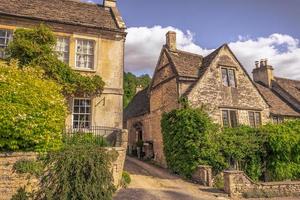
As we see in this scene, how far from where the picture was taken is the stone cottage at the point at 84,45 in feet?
49.3

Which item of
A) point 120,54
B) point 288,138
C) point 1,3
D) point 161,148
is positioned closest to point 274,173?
point 288,138

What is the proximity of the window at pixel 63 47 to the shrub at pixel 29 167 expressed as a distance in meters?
7.14

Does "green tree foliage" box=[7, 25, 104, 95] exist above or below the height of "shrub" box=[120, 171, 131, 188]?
above

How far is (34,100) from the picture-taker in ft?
34.3

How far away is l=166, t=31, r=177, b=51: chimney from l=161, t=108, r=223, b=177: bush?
22.1 ft

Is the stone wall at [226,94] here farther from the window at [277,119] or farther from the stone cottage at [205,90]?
the window at [277,119]

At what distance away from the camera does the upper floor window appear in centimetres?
2141

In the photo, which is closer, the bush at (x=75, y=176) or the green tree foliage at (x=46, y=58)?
the bush at (x=75, y=176)

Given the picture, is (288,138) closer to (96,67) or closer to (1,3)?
(96,67)

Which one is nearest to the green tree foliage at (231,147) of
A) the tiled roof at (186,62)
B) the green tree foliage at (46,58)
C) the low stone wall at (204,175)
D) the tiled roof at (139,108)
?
the low stone wall at (204,175)

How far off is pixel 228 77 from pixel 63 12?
45.1 feet

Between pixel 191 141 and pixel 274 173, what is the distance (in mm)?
6809

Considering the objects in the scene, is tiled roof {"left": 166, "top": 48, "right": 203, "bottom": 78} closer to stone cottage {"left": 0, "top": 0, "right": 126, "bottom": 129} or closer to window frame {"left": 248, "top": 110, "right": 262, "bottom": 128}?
window frame {"left": 248, "top": 110, "right": 262, "bottom": 128}

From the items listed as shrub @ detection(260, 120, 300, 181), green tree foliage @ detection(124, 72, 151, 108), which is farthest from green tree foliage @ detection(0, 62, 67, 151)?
green tree foliage @ detection(124, 72, 151, 108)
